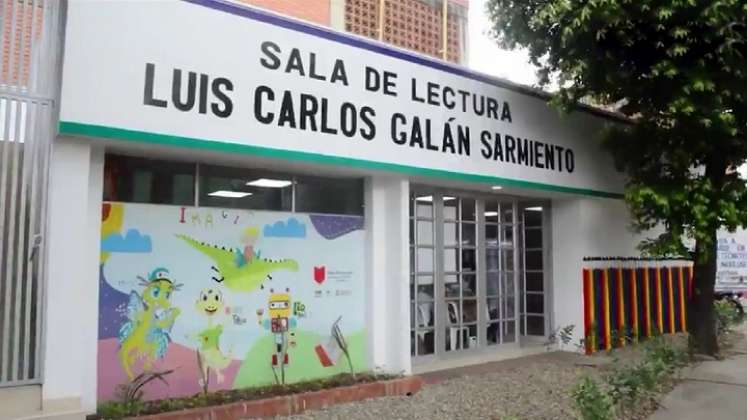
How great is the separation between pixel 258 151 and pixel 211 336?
2.02 m

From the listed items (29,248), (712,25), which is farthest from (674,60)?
(29,248)

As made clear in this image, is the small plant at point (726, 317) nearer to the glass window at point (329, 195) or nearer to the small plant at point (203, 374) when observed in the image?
the glass window at point (329, 195)

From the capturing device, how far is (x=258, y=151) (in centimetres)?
657

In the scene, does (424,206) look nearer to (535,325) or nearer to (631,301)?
(535,325)

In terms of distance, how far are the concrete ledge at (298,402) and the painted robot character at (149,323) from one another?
30.1 inches

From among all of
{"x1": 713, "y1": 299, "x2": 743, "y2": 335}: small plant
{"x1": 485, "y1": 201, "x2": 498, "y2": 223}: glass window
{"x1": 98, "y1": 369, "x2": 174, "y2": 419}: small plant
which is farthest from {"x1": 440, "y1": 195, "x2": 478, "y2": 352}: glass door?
{"x1": 713, "y1": 299, "x2": 743, "y2": 335}: small plant

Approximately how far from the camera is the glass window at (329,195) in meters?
7.73

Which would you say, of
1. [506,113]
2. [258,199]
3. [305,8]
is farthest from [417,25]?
[305,8]

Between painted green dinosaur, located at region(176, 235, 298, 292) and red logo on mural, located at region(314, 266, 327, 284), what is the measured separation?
519mm

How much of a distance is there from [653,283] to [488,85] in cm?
596

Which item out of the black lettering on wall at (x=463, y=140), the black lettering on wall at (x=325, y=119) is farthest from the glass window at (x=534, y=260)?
the black lettering on wall at (x=325, y=119)

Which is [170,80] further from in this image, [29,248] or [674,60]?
[674,60]

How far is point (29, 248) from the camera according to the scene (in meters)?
5.42

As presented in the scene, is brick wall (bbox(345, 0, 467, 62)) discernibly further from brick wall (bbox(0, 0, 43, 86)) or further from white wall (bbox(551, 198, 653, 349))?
brick wall (bbox(0, 0, 43, 86))
